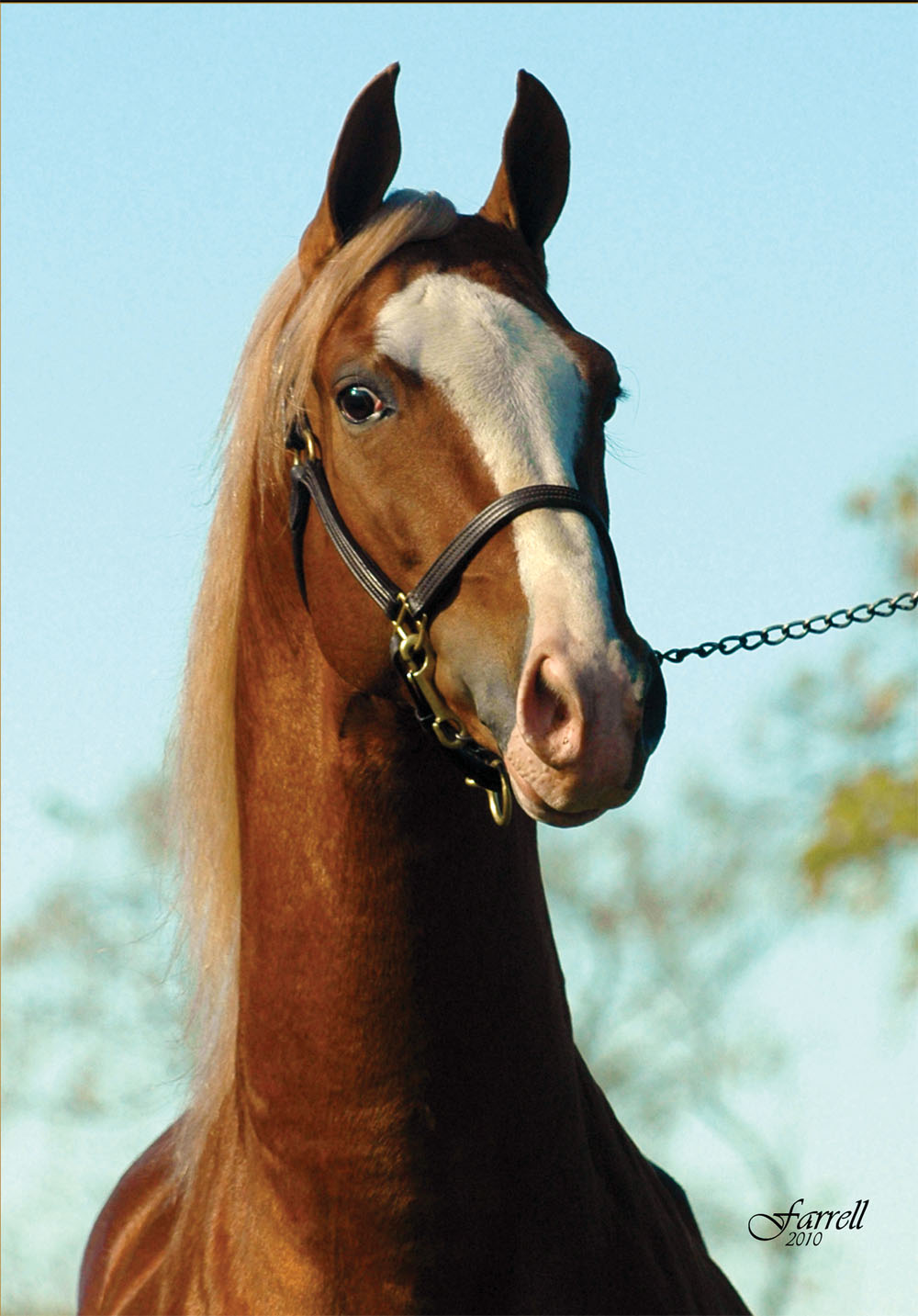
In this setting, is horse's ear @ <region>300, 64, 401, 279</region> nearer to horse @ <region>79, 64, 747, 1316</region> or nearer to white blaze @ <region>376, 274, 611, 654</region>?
horse @ <region>79, 64, 747, 1316</region>

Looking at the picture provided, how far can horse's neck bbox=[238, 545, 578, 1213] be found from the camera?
289 cm

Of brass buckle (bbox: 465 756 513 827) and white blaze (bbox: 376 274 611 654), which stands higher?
white blaze (bbox: 376 274 611 654)

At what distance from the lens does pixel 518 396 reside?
2.82 m

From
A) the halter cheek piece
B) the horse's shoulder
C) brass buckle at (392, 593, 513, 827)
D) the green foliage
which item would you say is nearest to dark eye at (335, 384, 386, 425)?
the halter cheek piece

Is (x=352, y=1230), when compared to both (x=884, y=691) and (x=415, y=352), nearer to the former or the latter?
(x=415, y=352)

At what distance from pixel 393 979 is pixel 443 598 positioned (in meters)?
0.70

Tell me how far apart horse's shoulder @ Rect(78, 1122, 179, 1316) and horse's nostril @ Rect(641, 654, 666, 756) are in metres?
1.76

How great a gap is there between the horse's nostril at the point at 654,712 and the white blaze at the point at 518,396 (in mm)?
133

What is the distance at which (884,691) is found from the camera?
14773mm

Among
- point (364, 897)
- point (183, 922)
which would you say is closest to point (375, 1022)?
point (364, 897)

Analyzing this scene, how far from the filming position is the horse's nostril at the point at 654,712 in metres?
2.60

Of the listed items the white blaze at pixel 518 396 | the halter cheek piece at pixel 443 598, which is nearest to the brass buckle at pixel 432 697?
the halter cheek piece at pixel 443 598

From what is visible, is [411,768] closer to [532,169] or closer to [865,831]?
[532,169]

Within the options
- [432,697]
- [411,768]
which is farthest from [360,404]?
[411,768]
